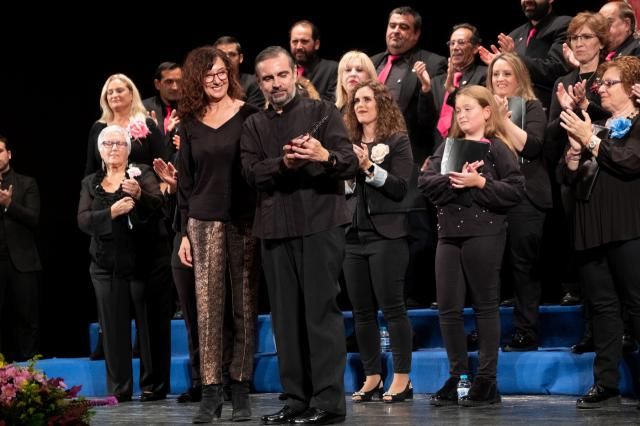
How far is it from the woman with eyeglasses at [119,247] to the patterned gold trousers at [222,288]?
4.47ft

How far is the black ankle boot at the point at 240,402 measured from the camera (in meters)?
4.65

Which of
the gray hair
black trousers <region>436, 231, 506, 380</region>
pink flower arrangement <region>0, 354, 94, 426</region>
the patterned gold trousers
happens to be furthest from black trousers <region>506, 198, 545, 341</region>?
pink flower arrangement <region>0, 354, 94, 426</region>

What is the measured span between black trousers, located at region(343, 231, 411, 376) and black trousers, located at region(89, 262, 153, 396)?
1173 millimetres

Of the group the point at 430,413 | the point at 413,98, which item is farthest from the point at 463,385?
the point at 413,98

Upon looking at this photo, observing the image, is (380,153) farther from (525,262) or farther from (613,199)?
(613,199)

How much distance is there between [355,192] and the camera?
5590 millimetres

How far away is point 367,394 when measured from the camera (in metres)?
5.51

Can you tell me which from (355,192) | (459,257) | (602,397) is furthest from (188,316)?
(602,397)

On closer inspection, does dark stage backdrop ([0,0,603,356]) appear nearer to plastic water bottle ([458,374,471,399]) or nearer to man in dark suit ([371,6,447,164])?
man in dark suit ([371,6,447,164])

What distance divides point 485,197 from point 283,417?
1.40m

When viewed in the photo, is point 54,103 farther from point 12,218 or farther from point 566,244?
point 566,244

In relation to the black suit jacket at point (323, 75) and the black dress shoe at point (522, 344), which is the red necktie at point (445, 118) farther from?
the black dress shoe at point (522, 344)

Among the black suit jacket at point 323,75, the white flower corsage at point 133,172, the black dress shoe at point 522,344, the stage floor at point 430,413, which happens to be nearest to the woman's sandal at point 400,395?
the stage floor at point 430,413

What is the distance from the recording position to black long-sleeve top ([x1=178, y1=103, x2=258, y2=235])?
4672 mm
